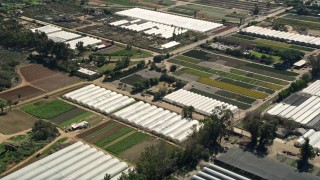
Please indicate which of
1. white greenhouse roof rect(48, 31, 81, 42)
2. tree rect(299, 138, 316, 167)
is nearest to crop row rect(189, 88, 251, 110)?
tree rect(299, 138, 316, 167)

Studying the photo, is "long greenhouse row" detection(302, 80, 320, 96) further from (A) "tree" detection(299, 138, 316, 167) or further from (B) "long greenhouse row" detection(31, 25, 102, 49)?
(B) "long greenhouse row" detection(31, 25, 102, 49)

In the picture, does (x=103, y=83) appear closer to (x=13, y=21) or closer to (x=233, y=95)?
(x=233, y=95)

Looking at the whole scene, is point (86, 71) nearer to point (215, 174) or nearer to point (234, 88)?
point (234, 88)

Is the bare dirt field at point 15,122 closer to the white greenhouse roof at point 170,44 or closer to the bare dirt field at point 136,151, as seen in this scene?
the bare dirt field at point 136,151

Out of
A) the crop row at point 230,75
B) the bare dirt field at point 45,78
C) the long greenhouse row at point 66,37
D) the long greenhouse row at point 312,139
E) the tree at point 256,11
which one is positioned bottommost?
the long greenhouse row at point 312,139

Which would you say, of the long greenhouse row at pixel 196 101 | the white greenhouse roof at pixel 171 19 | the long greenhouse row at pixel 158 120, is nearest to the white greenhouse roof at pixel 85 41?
the white greenhouse roof at pixel 171 19

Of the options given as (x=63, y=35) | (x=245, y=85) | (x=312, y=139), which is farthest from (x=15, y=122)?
(x=312, y=139)

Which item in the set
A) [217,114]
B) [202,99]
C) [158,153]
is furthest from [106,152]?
[202,99]
